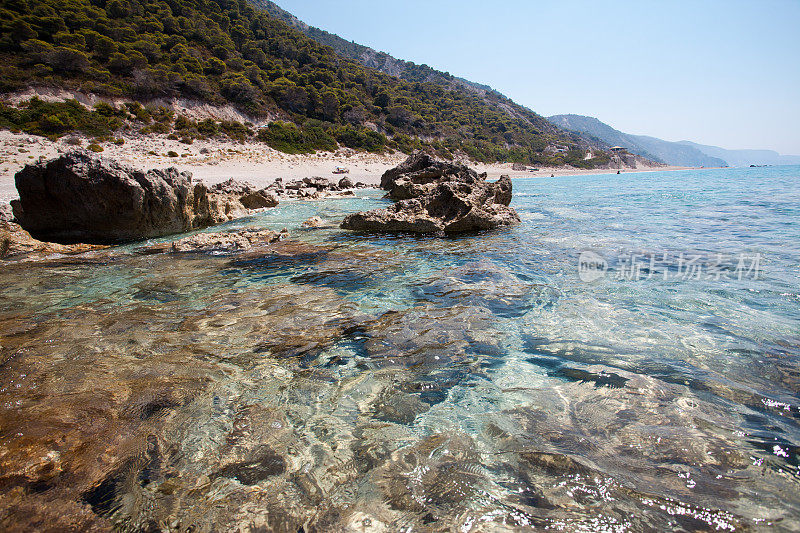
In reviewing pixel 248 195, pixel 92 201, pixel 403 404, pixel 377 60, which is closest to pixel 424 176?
pixel 248 195

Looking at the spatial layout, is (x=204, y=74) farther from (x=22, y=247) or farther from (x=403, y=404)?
(x=403, y=404)

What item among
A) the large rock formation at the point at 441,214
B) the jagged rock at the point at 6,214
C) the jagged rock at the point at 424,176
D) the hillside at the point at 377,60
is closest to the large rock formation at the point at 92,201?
the jagged rock at the point at 6,214

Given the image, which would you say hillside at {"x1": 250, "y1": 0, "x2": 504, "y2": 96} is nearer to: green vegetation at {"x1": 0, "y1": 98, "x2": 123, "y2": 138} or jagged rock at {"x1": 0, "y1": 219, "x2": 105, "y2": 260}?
green vegetation at {"x1": 0, "y1": 98, "x2": 123, "y2": 138}

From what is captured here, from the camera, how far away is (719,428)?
83.9 inches

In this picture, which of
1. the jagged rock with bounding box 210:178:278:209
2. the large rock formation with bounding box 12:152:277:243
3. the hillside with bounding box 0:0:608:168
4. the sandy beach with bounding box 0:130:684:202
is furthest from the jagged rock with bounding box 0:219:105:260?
the hillside with bounding box 0:0:608:168

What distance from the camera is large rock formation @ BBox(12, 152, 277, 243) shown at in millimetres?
7809

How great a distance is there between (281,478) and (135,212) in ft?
30.1

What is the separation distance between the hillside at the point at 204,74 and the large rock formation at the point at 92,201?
832 inches

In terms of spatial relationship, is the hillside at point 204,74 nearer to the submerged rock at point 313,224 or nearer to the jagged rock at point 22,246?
the jagged rock at point 22,246

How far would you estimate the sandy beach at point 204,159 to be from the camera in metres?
18.5

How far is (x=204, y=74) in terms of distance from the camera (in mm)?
40031

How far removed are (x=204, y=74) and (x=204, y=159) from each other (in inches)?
908

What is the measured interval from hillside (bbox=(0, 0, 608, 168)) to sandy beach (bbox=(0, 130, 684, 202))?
1.97 meters

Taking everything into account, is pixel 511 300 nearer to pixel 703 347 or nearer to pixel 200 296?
pixel 703 347
